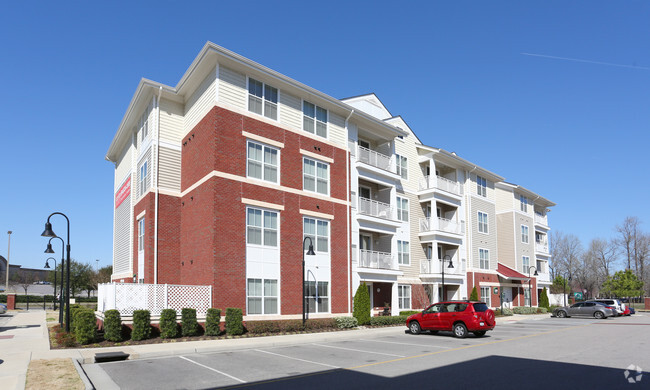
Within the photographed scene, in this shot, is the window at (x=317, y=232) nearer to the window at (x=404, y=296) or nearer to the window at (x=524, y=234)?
the window at (x=404, y=296)

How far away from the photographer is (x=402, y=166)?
3597 centimetres

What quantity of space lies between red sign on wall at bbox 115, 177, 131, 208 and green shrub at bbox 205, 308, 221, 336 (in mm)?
13095

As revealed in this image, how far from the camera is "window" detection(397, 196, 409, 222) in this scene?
34.7 metres

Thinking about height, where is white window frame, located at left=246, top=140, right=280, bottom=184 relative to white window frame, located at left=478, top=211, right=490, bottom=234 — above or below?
above

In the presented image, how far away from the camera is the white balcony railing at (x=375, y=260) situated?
29175 mm

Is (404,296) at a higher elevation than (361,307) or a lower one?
lower

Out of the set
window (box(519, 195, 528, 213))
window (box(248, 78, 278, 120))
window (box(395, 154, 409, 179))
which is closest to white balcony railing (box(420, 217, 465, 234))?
window (box(395, 154, 409, 179))

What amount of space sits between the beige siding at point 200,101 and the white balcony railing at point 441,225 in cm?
1939

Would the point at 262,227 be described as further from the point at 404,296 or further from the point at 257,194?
the point at 404,296

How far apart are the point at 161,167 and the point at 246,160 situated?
539cm

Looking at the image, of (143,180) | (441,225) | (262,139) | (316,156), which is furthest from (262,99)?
(441,225)

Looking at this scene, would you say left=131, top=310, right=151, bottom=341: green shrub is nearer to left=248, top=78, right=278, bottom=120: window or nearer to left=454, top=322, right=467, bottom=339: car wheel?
left=248, top=78, right=278, bottom=120: window

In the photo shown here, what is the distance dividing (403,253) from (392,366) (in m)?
22.0

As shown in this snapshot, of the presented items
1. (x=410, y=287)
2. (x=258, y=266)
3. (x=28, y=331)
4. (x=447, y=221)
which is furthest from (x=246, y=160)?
(x=447, y=221)
